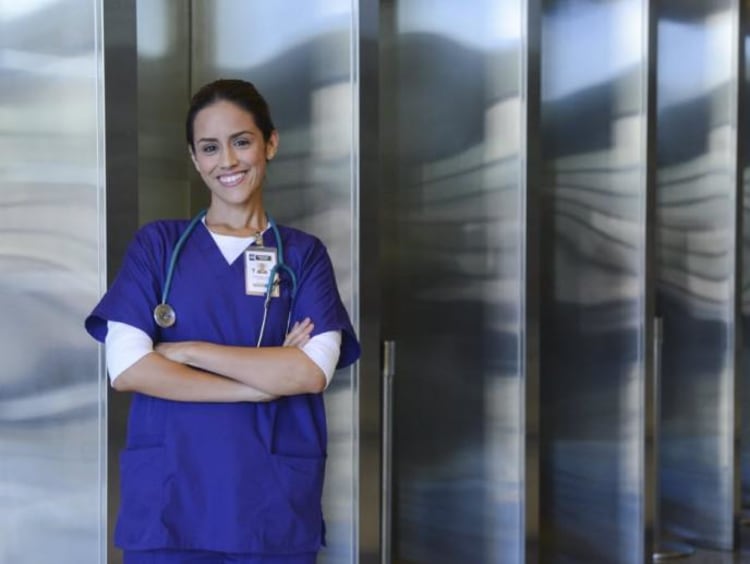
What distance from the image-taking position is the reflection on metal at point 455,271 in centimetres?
376

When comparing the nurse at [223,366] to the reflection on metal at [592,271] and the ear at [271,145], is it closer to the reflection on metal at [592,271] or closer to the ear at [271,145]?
the ear at [271,145]

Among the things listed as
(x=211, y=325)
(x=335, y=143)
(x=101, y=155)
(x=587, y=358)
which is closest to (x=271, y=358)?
(x=211, y=325)

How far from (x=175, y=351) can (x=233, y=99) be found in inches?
17.1

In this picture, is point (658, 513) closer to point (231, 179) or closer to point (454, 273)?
point (454, 273)

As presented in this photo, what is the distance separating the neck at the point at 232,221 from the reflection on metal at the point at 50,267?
1.83 ft

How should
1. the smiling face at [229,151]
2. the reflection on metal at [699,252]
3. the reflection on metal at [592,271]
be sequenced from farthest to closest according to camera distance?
the reflection on metal at [699,252]
the reflection on metal at [592,271]
the smiling face at [229,151]

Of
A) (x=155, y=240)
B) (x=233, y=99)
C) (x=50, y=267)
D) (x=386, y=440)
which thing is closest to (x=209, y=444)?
(x=155, y=240)

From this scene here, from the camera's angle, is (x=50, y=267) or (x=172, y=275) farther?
(x=50, y=267)

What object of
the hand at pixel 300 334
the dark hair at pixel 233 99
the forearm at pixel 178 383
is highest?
the dark hair at pixel 233 99

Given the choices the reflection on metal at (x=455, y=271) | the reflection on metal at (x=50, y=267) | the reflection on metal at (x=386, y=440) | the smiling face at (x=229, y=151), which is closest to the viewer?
the smiling face at (x=229, y=151)

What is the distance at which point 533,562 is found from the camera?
3852 mm

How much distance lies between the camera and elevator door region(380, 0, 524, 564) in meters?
3.76

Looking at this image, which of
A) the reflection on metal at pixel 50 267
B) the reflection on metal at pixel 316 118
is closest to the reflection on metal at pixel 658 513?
the reflection on metal at pixel 316 118

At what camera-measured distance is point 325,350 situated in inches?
74.7
